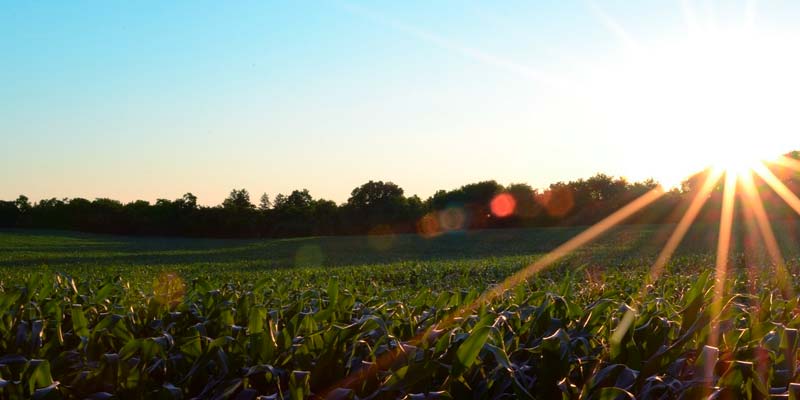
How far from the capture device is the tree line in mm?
78938

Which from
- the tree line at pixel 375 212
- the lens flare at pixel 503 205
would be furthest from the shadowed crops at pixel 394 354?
the lens flare at pixel 503 205

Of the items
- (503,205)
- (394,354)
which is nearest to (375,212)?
(503,205)

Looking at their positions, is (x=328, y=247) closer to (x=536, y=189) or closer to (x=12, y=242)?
(x=12, y=242)

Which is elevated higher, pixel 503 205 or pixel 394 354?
pixel 503 205

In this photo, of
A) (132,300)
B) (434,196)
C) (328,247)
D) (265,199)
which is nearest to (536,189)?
(434,196)

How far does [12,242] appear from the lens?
199 ft

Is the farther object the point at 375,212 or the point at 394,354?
the point at 375,212

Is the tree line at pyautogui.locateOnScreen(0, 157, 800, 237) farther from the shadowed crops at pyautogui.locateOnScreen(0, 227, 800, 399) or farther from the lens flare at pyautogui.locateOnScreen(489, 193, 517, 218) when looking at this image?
the shadowed crops at pyautogui.locateOnScreen(0, 227, 800, 399)

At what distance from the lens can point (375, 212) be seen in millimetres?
82312

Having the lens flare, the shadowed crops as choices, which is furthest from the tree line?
the shadowed crops

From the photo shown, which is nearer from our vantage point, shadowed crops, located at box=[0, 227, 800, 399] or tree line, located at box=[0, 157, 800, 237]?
shadowed crops, located at box=[0, 227, 800, 399]

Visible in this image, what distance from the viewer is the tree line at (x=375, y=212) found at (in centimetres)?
7894

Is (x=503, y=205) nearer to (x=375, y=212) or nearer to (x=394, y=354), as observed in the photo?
(x=375, y=212)

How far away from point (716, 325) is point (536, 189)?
87314 millimetres
